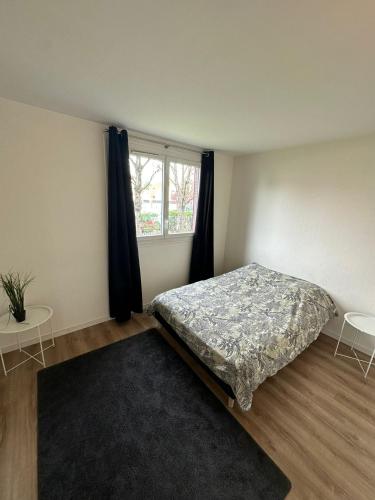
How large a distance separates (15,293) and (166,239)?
1814 millimetres

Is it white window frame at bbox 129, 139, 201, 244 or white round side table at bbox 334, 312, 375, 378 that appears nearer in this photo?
white round side table at bbox 334, 312, 375, 378

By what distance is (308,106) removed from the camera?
152 cm

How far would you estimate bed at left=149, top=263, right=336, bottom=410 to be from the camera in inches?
59.2

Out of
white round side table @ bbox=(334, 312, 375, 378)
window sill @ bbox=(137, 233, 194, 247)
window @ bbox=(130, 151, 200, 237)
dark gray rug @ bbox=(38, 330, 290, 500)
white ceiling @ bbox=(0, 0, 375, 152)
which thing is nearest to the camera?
white ceiling @ bbox=(0, 0, 375, 152)

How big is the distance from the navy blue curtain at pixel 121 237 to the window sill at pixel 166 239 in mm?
267

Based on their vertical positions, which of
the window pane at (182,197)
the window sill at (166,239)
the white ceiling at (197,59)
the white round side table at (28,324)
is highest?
the white ceiling at (197,59)

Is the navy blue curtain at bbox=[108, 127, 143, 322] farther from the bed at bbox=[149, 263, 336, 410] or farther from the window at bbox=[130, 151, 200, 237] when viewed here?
the bed at bbox=[149, 263, 336, 410]

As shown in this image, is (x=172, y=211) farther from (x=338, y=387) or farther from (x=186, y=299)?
(x=338, y=387)

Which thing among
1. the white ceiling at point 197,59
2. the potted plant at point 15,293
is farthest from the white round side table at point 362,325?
the potted plant at point 15,293

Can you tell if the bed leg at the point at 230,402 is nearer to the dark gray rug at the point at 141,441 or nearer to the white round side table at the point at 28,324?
the dark gray rug at the point at 141,441

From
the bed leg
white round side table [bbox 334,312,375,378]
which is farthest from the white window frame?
white round side table [bbox 334,312,375,378]

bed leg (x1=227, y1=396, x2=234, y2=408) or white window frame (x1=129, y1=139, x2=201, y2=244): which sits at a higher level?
white window frame (x1=129, y1=139, x2=201, y2=244)

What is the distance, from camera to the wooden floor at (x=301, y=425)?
3.85ft

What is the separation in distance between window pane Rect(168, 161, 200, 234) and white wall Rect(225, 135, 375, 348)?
0.85 meters
